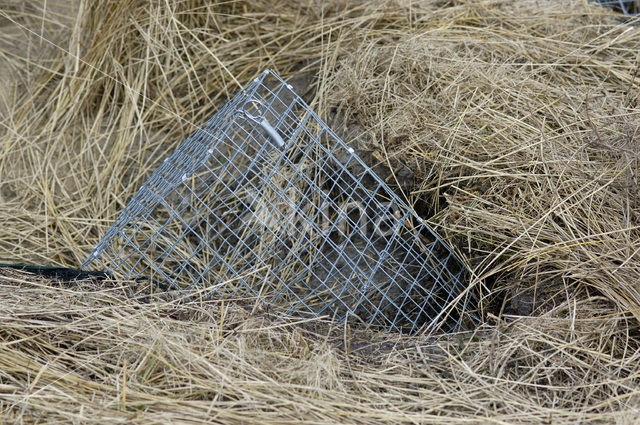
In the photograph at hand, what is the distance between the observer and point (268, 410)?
1.48 metres

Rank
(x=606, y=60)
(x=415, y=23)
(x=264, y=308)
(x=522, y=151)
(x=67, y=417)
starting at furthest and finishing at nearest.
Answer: (x=415, y=23) < (x=606, y=60) < (x=522, y=151) < (x=264, y=308) < (x=67, y=417)

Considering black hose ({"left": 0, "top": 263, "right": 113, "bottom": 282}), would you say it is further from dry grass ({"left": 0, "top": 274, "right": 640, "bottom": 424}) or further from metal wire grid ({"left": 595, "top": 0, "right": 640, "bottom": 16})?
metal wire grid ({"left": 595, "top": 0, "right": 640, "bottom": 16})

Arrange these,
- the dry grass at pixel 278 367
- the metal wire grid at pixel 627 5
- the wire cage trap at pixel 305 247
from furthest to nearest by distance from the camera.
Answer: the metal wire grid at pixel 627 5, the wire cage trap at pixel 305 247, the dry grass at pixel 278 367

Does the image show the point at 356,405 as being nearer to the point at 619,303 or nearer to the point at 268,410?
the point at 268,410

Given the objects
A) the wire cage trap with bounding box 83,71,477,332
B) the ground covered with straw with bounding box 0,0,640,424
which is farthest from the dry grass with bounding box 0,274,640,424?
the wire cage trap with bounding box 83,71,477,332

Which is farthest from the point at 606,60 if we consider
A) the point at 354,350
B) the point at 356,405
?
the point at 356,405

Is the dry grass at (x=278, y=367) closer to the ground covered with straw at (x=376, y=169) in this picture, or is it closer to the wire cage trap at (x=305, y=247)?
the ground covered with straw at (x=376, y=169)

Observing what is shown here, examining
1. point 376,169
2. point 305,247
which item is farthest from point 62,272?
point 376,169

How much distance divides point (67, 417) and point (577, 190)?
1.50 metres

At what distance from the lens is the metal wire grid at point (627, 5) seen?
300 centimetres

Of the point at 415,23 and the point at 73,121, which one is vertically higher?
the point at 415,23

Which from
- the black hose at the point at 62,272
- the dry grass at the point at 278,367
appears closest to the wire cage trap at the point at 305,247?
the black hose at the point at 62,272

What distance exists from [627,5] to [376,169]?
70.9 inches

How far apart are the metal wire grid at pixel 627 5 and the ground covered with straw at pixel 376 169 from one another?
426 mm
